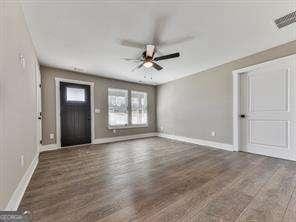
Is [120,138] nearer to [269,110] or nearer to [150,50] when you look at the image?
[150,50]

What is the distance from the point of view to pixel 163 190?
2.12 meters

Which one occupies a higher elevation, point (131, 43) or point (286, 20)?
point (286, 20)

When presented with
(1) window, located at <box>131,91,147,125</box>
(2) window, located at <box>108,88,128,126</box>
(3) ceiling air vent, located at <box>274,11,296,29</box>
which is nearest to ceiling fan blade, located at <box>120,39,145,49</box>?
(3) ceiling air vent, located at <box>274,11,296,29</box>

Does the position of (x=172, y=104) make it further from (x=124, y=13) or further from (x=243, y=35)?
(x=124, y=13)

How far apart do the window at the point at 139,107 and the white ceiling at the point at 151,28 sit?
2.56 meters

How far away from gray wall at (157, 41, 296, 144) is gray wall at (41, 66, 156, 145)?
23.2 inches

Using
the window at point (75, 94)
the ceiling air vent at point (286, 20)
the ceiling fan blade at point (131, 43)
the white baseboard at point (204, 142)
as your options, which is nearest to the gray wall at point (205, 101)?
the white baseboard at point (204, 142)

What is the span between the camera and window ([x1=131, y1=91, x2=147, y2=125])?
6645 mm

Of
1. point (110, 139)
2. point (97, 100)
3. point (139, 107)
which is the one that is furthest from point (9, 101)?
point (139, 107)

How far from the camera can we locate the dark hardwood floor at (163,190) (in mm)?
1612

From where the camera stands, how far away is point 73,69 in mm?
4906

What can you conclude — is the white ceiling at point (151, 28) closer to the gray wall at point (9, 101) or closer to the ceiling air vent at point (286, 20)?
the ceiling air vent at point (286, 20)

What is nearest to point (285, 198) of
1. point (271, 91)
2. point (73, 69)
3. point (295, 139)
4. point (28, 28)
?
point (295, 139)

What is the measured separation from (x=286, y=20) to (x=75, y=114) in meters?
5.46
